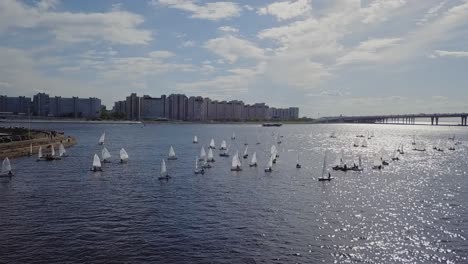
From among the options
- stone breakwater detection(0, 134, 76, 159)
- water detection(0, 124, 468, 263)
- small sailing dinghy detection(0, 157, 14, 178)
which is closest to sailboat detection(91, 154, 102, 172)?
water detection(0, 124, 468, 263)

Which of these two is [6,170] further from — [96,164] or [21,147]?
[21,147]

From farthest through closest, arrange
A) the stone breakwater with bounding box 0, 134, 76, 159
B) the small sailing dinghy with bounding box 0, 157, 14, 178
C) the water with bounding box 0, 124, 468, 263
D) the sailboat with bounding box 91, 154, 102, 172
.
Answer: the stone breakwater with bounding box 0, 134, 76, 159, the sailboat with bounding box 91, 154, 102, 172, the small sailing dinghy with bounding box 0, 157, 14, 178, the water with bounding box 0, 124, 468, 263

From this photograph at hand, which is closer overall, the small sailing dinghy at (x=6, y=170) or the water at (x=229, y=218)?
the water at (x=229, y=218)

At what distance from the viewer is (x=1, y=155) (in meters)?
89.4

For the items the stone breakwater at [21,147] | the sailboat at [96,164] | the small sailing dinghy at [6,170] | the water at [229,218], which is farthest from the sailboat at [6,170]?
the stone breakwater at [21,147]

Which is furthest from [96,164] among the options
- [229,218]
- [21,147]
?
[229,218]

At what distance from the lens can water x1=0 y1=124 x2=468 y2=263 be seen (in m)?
33.0

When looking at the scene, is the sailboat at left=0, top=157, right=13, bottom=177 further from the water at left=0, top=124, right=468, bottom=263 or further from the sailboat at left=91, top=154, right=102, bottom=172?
the sailboat at left=91, top=154, right=102, bottom=172

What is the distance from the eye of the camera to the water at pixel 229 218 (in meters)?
33.0

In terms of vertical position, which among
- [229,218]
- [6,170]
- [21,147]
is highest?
[21,147]

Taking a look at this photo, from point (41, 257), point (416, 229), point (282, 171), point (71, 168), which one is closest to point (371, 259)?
point (416, 229)

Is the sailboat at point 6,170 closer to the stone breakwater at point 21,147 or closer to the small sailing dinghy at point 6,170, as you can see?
the small sailing dinghy at point 6,170

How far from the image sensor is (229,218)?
43156 millimetres

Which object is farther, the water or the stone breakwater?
the stone breakwater
